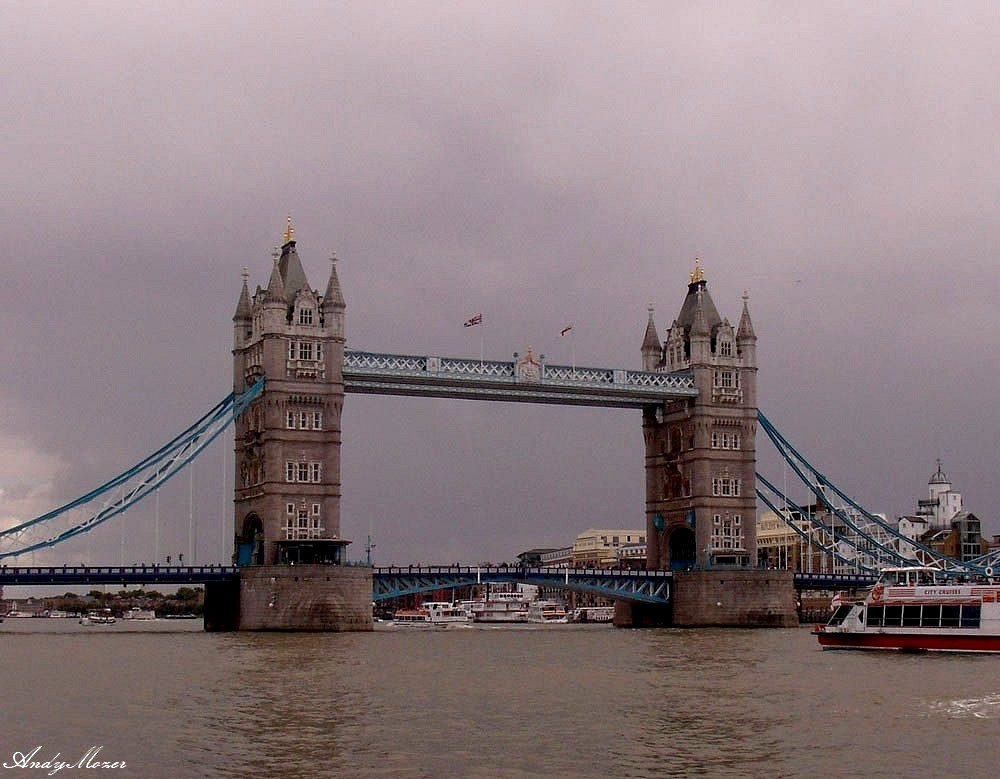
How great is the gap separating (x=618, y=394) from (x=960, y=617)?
48565 mm

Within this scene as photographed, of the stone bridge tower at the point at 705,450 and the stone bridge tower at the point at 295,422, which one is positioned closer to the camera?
the stone bridge tower at the point at 295,422

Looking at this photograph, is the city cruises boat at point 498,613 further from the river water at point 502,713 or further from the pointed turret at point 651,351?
the river water at point 502,713

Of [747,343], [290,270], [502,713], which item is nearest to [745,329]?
[747,343]

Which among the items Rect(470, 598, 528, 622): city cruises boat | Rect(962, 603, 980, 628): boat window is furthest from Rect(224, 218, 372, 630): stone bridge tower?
Rect(470, 598, 528, 622): city cruises boat

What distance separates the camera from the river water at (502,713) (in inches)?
1426

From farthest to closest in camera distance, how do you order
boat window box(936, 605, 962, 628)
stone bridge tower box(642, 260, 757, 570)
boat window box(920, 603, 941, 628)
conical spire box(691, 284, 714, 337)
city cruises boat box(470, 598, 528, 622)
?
1. city cruises boat box(470, 598, 528, 622)
2. conical spire box(691, 284, 714, 337)
3. stone bridge tower box(642, 260, 757, 570)
4. boat window box(920, 603, 941, 628)
5. boat window box(936, 605, 962, 628)

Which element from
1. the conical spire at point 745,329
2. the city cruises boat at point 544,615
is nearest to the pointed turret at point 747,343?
the conical spire at point 745,329

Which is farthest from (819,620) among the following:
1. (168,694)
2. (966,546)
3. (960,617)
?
(168,694)

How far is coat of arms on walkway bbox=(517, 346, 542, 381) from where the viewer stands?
11538 centimetres

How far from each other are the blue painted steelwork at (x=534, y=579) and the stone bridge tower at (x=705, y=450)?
14.4 feet

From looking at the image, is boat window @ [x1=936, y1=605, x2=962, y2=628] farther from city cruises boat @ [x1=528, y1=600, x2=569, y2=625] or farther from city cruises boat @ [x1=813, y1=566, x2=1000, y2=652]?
city cruises boat @ [x1=528, y1=600, x2=569, y2=625]

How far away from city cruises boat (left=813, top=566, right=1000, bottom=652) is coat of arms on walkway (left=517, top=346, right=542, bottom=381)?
39.0m

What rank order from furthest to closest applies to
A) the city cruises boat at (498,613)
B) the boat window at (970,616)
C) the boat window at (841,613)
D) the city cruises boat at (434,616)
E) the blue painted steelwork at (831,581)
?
the city cruises boat at (498,613) → the city cruises boat at (434,616) → the blue painted steelwork at (831,581) → the boat window at (841,613) → the boat window at (970,616)

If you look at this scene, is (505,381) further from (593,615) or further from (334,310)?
(593,615)
